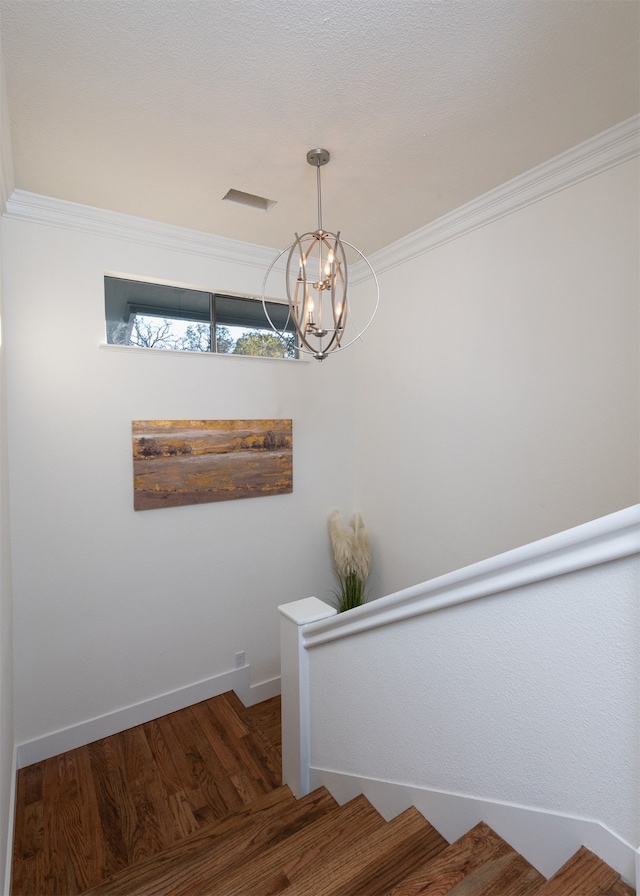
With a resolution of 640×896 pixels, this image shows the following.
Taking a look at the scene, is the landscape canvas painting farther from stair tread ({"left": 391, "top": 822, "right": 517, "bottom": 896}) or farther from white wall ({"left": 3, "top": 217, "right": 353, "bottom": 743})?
stair tread ({"left": 391, "top": 822, "right": 517, "bottom": 896})

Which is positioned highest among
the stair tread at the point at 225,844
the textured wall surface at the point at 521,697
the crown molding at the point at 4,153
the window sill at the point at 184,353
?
the crown molding at the point at 4,153

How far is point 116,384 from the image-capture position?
272 centimetres

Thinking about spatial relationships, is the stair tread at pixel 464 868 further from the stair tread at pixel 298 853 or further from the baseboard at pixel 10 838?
the baseboard at pixel 10 838

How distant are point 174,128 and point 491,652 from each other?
7.36 ft

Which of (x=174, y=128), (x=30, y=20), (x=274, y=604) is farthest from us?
(x=274, y=604)

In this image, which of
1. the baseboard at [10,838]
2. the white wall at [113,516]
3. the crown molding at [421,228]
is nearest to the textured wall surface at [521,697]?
the baseboard at [10,838]

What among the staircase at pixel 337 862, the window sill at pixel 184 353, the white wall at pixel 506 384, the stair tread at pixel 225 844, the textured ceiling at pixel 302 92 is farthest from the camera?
the window sill at pixel 184 353

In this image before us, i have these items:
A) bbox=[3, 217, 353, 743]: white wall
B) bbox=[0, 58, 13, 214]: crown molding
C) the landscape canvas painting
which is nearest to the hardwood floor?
bbox=[3, 217, 353, 743]: white wall

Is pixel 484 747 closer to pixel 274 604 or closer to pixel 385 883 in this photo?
pixel 385 883

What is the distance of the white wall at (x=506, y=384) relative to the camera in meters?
2.04

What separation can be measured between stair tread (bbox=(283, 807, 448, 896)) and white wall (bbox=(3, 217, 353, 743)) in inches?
68.5

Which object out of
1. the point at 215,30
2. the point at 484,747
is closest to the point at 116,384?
the point at 215,30

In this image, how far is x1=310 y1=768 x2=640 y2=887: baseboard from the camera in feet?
3.00

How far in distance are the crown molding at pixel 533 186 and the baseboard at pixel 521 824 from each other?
7.84ft
